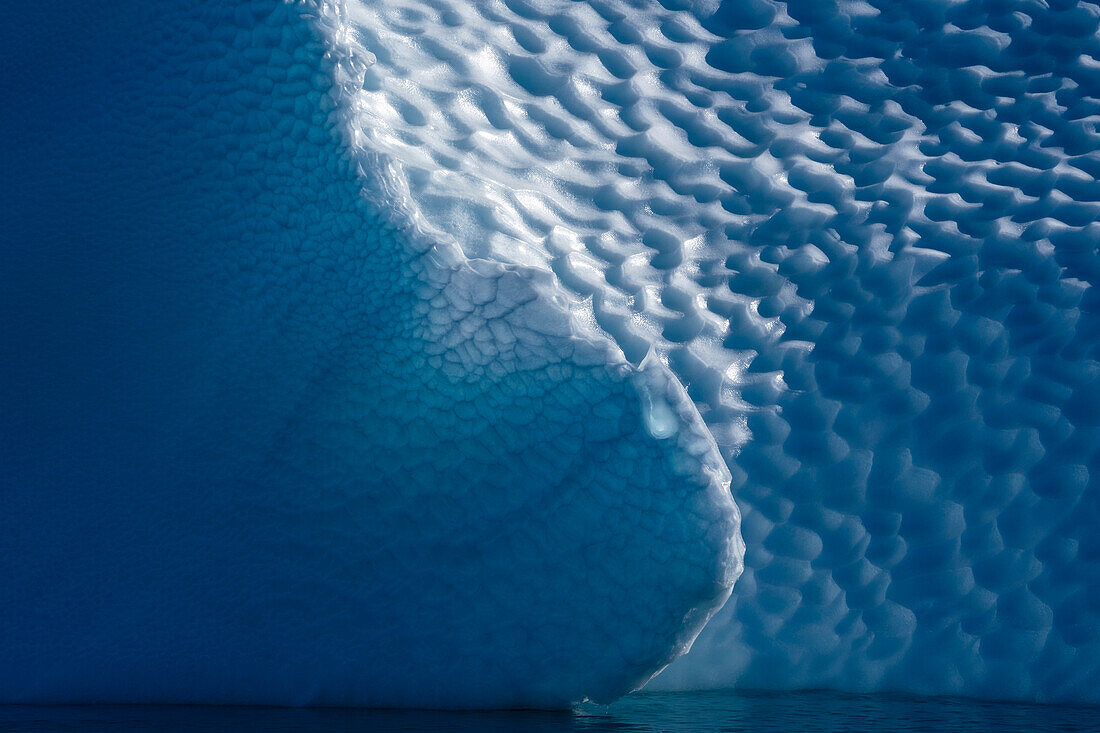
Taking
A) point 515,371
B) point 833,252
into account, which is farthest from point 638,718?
point 833,252

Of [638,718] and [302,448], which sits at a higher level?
[302,448]

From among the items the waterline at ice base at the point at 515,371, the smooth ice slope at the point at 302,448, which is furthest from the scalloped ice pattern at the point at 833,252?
→ the smooth ice slope at the point at 302,448

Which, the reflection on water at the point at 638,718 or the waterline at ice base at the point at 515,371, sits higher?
the waterline at ice base at the point at 515,371

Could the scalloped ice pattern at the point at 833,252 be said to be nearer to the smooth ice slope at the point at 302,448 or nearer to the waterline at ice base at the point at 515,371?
the waterline at ice base at the point at 515,371

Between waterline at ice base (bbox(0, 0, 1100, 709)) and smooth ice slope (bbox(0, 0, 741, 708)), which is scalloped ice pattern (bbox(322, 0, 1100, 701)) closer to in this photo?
waterline at ice base (bbox(0, 0, 1100, 709))

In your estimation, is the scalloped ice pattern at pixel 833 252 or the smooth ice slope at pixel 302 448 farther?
the scalloped ice pattern at pixel 833 252

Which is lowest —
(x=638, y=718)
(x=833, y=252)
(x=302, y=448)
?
(x=638, y=718)

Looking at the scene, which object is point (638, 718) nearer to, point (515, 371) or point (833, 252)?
point (515, 371)
